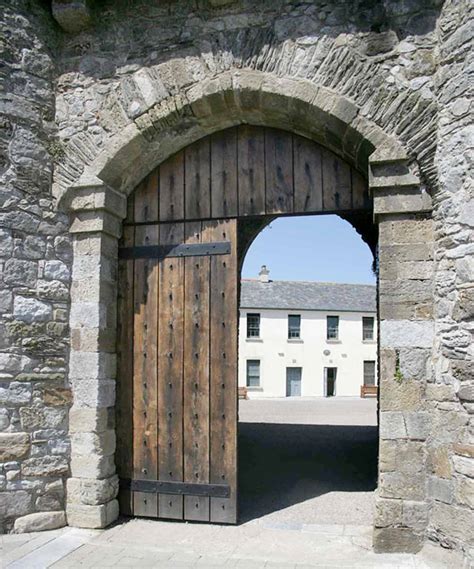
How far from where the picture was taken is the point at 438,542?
370 cm

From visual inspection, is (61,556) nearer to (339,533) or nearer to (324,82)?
(339,533)

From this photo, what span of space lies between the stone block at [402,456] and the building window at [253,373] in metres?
23.3

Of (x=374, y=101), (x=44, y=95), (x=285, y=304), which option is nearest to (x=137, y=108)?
(x=44, y=95)

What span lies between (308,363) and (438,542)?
24285 millimetres

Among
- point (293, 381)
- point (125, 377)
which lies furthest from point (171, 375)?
point (293, 381)

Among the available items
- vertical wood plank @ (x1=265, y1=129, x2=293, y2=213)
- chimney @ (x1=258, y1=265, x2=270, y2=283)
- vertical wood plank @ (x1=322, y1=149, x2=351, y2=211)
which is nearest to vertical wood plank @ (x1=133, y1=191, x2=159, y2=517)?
vertical wood plank @ (x1=265, y1=129, x2=293, y2=213)

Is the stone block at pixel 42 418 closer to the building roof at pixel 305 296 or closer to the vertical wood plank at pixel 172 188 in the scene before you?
the vertical wood plank at pixel 172 188

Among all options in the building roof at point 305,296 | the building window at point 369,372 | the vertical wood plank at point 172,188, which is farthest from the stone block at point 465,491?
the building window at point 369,372

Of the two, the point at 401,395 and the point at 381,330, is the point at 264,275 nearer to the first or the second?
the point at 381,330

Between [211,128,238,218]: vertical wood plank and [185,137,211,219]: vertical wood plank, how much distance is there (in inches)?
1.9

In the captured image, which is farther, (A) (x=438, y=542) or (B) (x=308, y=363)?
(B) (x=308, y=363)

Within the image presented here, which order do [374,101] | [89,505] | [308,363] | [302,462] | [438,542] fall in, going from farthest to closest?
[308,363], [302,462], [89,505], [374,101], [438,542]

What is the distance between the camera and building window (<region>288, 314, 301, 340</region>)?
2773cm

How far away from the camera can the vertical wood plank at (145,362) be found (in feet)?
15.4
